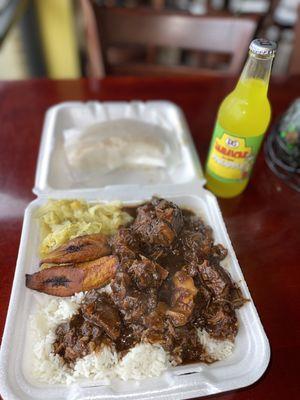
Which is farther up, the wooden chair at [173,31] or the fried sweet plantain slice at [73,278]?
the wooden chair at [173,31]

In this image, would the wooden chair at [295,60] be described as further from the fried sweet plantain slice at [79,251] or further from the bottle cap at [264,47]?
the fried sweet plantain slice at [79,251]

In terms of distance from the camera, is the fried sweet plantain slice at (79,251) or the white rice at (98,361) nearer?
the white rice at (98,361)

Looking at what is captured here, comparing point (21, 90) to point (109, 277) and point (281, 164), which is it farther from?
point (281, 164)

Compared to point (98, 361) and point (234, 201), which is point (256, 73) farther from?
point (98, 361)

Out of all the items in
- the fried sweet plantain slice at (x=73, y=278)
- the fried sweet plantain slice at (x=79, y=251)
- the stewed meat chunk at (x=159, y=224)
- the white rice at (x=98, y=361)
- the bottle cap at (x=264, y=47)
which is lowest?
the white rice at (x=98, y=361)

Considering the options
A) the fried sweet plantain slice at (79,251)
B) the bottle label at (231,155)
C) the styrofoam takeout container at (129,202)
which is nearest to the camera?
the styrofoam takeout container at (129,202)

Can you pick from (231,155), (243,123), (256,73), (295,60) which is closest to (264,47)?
(256,73)

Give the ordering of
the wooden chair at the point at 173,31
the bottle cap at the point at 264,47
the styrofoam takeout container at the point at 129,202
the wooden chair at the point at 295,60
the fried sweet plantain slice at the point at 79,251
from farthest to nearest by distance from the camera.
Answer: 1. the wooden chair at the point at 295,60
2. the wooden chair at the point at 173,31
3. the fried sweet plantain slice at the point at 79,251
4. the bottle cap at the point at 264,47
5. the styrofoam takeout container at the point at 129,202

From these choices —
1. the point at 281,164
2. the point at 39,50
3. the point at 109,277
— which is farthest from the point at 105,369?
the point at 39,50

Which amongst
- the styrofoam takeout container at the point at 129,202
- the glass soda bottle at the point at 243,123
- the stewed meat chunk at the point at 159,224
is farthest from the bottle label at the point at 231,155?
the stewed meat chunk at the point at 159,224
